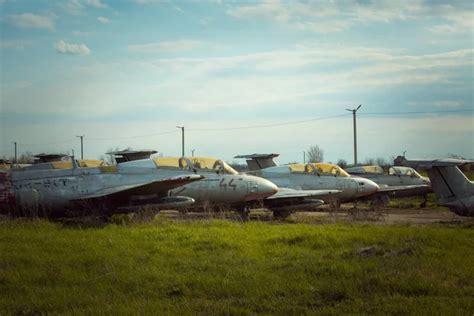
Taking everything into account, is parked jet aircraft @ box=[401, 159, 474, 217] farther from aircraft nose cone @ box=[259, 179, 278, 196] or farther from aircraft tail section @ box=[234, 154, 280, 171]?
aircraft tail section @ box=[234, 154, 280, 171]

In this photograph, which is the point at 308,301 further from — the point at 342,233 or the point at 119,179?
the point at 119,179

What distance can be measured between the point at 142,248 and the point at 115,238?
3.79 ft

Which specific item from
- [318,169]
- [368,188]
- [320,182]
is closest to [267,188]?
[320,182]

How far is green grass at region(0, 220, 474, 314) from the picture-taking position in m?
6.21

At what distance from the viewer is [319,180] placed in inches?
902

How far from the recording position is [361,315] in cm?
570

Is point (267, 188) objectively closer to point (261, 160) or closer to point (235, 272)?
point (235, 272)

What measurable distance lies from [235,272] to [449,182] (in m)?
11.9

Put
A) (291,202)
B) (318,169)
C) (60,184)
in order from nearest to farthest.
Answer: (60,184)
(291,202)
(318,169)

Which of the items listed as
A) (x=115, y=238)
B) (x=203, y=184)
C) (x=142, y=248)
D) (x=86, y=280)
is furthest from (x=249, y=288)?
(x=203, y=184)

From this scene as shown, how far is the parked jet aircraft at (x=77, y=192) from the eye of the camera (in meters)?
14.2

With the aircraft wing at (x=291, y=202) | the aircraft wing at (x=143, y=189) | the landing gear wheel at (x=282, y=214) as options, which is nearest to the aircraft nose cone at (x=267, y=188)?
the aircraft wing at (x=291, y=202)

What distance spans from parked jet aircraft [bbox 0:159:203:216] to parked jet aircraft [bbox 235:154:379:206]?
8.12 metres

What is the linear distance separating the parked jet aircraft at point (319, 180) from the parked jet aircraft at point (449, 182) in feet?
17.0
